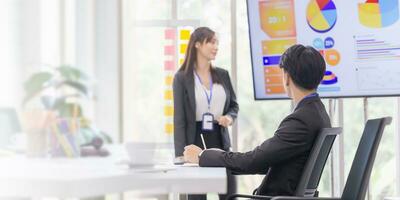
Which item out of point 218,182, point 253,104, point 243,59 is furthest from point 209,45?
point 218,182

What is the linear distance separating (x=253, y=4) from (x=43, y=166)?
347cm

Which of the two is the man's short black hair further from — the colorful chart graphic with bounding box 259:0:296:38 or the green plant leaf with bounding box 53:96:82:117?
the colorful chart graphic with bounding box 259:0:296:38

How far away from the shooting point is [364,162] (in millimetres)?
2439

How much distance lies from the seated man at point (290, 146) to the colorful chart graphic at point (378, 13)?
1.80 metres

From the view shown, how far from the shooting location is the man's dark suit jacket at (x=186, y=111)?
15.3ft

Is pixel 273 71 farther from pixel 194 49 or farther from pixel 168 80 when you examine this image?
pixel 168 80

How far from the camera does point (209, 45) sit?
4699 mm

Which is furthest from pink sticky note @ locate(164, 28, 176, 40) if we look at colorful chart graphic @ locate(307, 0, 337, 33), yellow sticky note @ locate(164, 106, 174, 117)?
colorful chart graphic @ locate(307, 0, 337, 33)

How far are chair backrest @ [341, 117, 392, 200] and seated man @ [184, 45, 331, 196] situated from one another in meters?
0.28

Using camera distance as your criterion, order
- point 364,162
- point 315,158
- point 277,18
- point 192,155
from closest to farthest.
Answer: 1. point 364,162
2. point 315,158
3. point 192,155
4. point 277,18

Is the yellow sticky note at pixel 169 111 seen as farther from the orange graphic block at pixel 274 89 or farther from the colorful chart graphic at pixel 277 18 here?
the colorful chart graphic at pixel 277 18

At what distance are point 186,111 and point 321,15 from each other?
3.72 ft

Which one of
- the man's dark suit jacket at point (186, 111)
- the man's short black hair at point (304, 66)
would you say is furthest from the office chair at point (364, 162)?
the man's dark suit jacket at point (186, 111)

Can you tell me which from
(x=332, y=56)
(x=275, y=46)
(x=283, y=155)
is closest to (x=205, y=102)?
(x=275, y=46)
